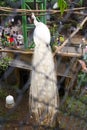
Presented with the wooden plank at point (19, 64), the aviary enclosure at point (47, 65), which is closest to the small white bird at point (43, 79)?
the aviary enclosure at point (47, 65)

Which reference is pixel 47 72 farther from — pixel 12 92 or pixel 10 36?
pixel 12 92

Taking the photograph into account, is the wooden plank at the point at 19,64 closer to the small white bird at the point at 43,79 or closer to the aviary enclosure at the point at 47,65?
the aviary enclosure at the point at 47,65

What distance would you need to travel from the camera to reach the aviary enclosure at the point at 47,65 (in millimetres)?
1605

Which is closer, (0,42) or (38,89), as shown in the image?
(38,89)

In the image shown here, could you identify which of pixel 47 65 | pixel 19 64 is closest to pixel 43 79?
pixel 47 65

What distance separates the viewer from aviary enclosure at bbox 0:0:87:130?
1.61 m

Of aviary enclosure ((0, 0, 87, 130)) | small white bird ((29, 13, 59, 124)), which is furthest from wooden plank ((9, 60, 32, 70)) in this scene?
small white bird ((29, 13, 59, 124))

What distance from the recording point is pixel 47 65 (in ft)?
5.37

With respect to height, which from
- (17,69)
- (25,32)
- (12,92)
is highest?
(25,32)

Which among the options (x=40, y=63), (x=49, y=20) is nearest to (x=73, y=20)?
(x=49, y=20)

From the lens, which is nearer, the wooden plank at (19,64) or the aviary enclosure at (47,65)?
the aviary enclosure at (47,65)

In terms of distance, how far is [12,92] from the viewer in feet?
9.18

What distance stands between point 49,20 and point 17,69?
1.69ft

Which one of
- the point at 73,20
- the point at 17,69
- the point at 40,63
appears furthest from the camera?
the point at 17,69
